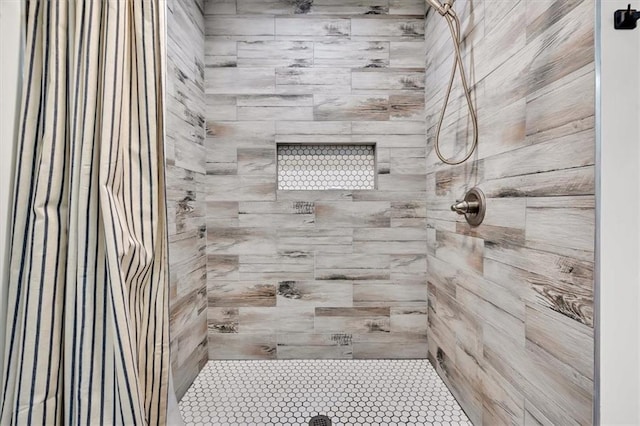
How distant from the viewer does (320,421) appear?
4.58ft

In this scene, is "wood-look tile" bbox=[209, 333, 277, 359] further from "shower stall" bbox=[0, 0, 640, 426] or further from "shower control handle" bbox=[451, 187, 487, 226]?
"shower control handle" bbox=[451, 187, 487, 226]

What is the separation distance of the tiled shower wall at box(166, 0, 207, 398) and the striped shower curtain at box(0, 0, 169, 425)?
24.9 inches

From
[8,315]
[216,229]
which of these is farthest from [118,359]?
[216,229]

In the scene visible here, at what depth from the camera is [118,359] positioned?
84 centimetres

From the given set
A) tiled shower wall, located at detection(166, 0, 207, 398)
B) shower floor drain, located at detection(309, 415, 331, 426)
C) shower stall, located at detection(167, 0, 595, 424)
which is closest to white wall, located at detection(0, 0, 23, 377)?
tiled shower wall, located at detection(166, 0, 207, 398)

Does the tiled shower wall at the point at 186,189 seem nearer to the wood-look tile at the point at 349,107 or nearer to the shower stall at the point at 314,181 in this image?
the shower stall at the point at 314,181

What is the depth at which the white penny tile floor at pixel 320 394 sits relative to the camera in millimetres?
1431

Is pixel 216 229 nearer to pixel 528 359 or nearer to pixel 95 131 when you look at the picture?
pixel 95 131

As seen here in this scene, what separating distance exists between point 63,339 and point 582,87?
1.43 m

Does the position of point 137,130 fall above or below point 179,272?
above
